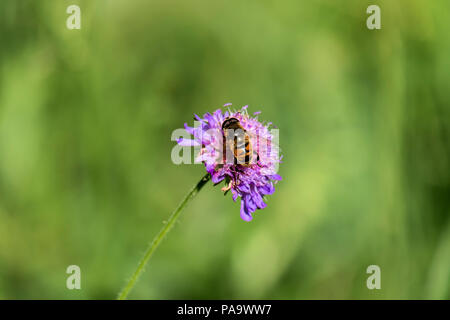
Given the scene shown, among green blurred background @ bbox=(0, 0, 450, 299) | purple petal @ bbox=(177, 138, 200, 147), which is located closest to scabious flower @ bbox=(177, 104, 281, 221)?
purple petal @ bbox=(177, 138, 200, 147)

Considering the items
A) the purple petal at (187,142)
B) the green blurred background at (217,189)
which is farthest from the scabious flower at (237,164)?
the green blurred background at (217,189)

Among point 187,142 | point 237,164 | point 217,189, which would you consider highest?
point 187,142

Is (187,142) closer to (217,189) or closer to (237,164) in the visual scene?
(237,164)

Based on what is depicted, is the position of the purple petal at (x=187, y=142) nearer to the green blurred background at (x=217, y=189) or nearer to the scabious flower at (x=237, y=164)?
the scabious flower at (x=237, y=164)

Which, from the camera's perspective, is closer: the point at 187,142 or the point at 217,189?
the point at 187,142
